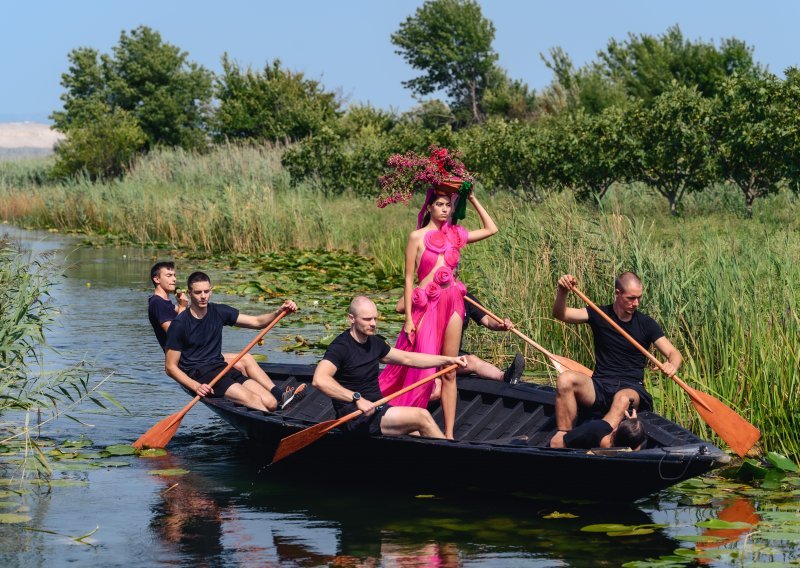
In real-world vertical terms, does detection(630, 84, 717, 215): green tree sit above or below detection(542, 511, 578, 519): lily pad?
above

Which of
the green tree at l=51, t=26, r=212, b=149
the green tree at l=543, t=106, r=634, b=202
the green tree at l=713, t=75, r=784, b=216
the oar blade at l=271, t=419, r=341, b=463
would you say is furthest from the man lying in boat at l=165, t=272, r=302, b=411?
the green tree at l=51, t=26, r=212, b=149

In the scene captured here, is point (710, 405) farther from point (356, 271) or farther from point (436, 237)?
point (356, 271)

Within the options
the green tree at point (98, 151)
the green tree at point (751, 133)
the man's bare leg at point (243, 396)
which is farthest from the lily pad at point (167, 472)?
the green tree at point (98, 151)

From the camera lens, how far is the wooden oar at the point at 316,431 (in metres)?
8.44

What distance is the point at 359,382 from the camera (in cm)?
869

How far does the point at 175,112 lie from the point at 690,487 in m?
48.8

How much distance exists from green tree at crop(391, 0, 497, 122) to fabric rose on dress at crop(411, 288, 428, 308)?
193 ft

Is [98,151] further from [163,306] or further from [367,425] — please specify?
[367,425]

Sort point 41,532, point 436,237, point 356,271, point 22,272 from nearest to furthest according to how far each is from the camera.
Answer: point 41,532
point 436,237
point 22,272
point 356,271

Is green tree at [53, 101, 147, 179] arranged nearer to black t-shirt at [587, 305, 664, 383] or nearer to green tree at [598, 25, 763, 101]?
green tree at [598, 25, 763, 101]

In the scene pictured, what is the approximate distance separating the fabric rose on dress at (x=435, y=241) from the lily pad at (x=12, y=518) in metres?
3.38

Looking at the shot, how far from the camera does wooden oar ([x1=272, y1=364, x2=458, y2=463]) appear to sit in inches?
332

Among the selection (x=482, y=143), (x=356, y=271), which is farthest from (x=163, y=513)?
(x=482, y=143)

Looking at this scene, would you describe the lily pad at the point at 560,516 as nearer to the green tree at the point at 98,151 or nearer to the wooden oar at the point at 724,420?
the wooden oar at the point at 724,420
